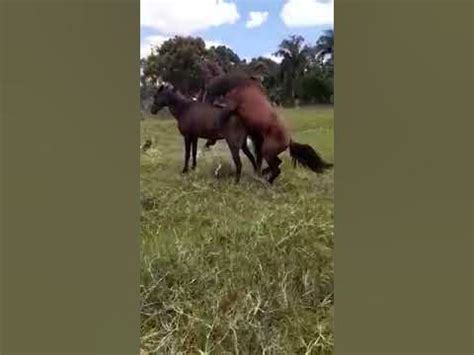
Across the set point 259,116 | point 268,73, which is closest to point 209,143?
point 259,116

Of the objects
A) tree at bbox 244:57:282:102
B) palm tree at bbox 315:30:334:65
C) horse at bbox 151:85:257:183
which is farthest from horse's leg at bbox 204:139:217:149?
palm tree at bbox 315:30:334:65

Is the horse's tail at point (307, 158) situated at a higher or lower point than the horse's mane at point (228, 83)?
lower

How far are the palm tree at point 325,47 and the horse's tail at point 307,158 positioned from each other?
0.83ft

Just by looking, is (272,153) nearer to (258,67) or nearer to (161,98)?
(258,67)

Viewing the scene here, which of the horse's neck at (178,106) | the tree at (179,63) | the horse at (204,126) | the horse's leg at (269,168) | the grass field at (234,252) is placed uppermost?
the tree at (179,63)

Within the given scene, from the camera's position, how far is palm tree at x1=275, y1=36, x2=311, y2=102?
1.77 m

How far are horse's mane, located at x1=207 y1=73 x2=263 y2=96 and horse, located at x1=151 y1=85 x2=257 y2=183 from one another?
53 mm

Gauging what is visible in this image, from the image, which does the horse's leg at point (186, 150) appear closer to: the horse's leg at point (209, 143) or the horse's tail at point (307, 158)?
the horse's leg at point (209, 143)

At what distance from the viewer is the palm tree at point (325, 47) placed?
175cm

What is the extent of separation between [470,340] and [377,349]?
0.84ft

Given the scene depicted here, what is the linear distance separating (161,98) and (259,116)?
0.98ft

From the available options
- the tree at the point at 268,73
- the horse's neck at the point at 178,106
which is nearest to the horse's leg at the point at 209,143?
the horse's neck at the point at 178,106

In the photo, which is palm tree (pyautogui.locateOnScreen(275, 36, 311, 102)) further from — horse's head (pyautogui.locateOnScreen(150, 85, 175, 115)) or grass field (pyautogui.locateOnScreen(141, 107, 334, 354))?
horse's head (pyautogui.locateOnScreen(150, 85, 175, 115))

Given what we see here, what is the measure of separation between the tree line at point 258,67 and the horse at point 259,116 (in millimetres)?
24
